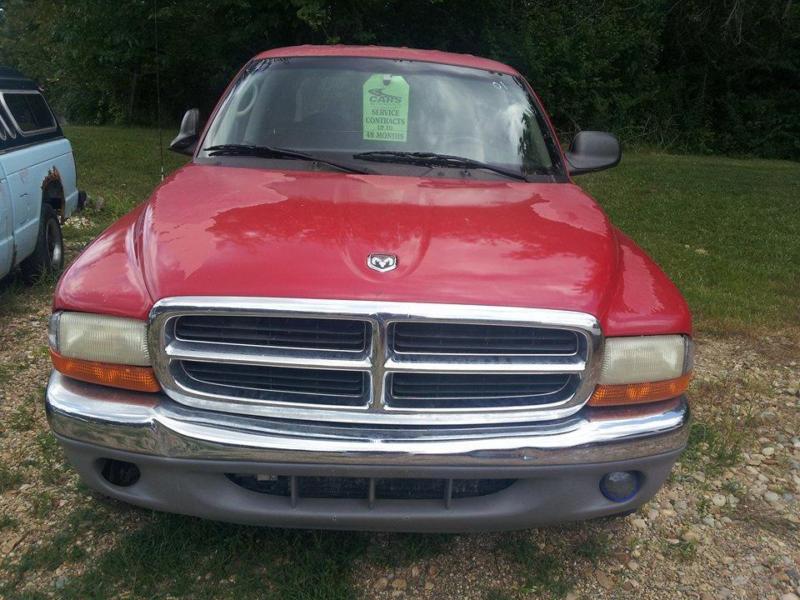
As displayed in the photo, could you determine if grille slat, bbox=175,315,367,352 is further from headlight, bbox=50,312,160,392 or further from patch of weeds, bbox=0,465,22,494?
patch of weeds, bbox=0,465,22,494

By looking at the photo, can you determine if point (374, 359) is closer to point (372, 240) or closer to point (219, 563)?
point (372, 240)

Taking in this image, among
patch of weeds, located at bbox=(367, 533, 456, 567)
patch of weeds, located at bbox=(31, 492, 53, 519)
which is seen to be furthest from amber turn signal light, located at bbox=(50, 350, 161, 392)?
patch of weeds, located at bbox=(367, 533, 456, 567)

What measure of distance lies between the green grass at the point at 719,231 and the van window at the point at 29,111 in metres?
5.38

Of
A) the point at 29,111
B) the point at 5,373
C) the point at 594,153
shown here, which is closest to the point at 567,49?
the point at 29,111

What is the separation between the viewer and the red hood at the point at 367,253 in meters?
2.23

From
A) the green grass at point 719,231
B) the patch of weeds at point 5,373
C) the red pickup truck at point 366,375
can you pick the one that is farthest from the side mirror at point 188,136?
the green grass at point 719,231

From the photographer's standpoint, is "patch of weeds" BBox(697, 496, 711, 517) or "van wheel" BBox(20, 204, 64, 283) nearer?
"patch of weeds" BBox(697, 496, 711, 517)

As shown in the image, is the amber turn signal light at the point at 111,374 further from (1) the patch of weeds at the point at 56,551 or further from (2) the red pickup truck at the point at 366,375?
(1) the patch of weeds at the point at 56,551

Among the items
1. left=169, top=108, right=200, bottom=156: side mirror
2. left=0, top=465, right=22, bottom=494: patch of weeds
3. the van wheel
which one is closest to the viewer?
left=0, top=465, right=22, bottom=494: patch of weeds

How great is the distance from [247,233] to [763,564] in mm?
2350

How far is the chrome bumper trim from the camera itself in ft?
7.09

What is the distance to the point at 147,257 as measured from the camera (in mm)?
2422

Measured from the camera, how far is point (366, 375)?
7.29ft

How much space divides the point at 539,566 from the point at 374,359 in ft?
3.81
